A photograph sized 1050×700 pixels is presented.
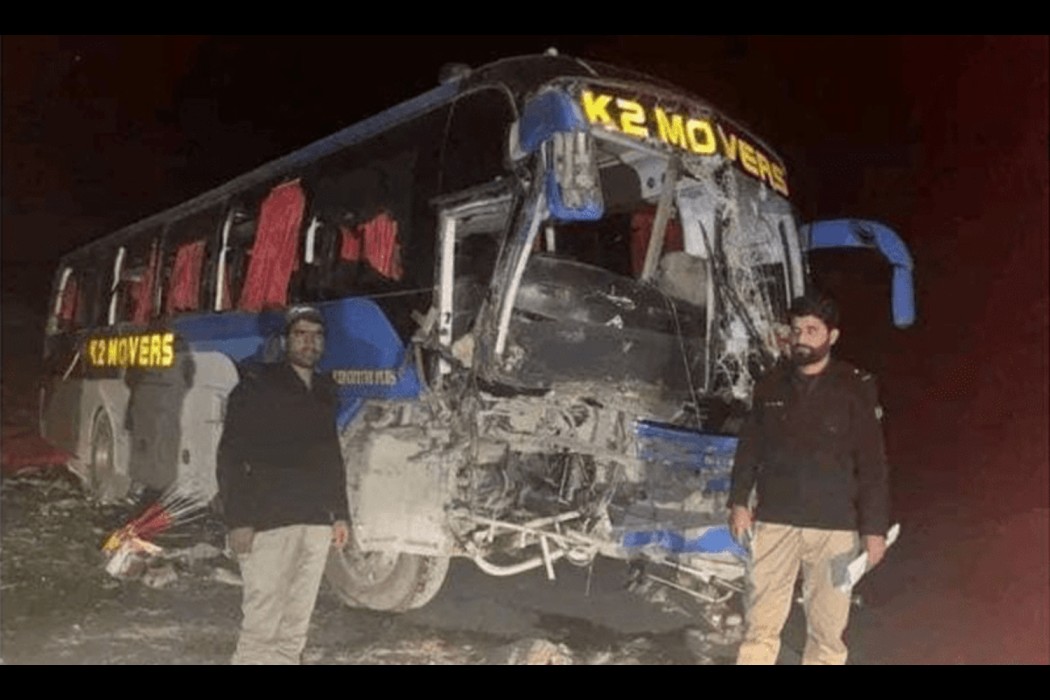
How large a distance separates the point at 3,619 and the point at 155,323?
426cm

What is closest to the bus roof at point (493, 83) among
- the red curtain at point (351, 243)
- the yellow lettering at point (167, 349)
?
the red curtain at point (351, 243)

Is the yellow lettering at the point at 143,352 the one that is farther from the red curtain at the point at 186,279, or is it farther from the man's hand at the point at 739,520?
the man's hand at the point at 739,520

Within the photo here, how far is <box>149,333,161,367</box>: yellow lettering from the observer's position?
914 cm

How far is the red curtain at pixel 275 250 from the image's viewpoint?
23.6 feet

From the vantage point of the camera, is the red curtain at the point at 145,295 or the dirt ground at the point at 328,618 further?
the red curtain at the point at 145,295

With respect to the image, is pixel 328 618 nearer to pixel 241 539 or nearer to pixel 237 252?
pixel 241 539

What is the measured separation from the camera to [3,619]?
18.9 feet

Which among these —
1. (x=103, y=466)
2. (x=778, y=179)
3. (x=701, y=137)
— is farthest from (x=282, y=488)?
(x=103, y=466)

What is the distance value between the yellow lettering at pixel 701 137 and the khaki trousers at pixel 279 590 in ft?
10.8

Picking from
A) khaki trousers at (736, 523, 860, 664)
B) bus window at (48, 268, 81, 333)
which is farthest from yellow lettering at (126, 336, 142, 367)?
khaki trousers at (736, 523, 860, 664)

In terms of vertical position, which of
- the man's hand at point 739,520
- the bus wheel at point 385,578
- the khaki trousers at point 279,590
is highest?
the man's hand at point 739,520

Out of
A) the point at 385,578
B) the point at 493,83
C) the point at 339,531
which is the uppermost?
the point at 493,83

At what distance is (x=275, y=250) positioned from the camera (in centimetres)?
743

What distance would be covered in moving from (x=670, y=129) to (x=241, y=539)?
11.5 feet
